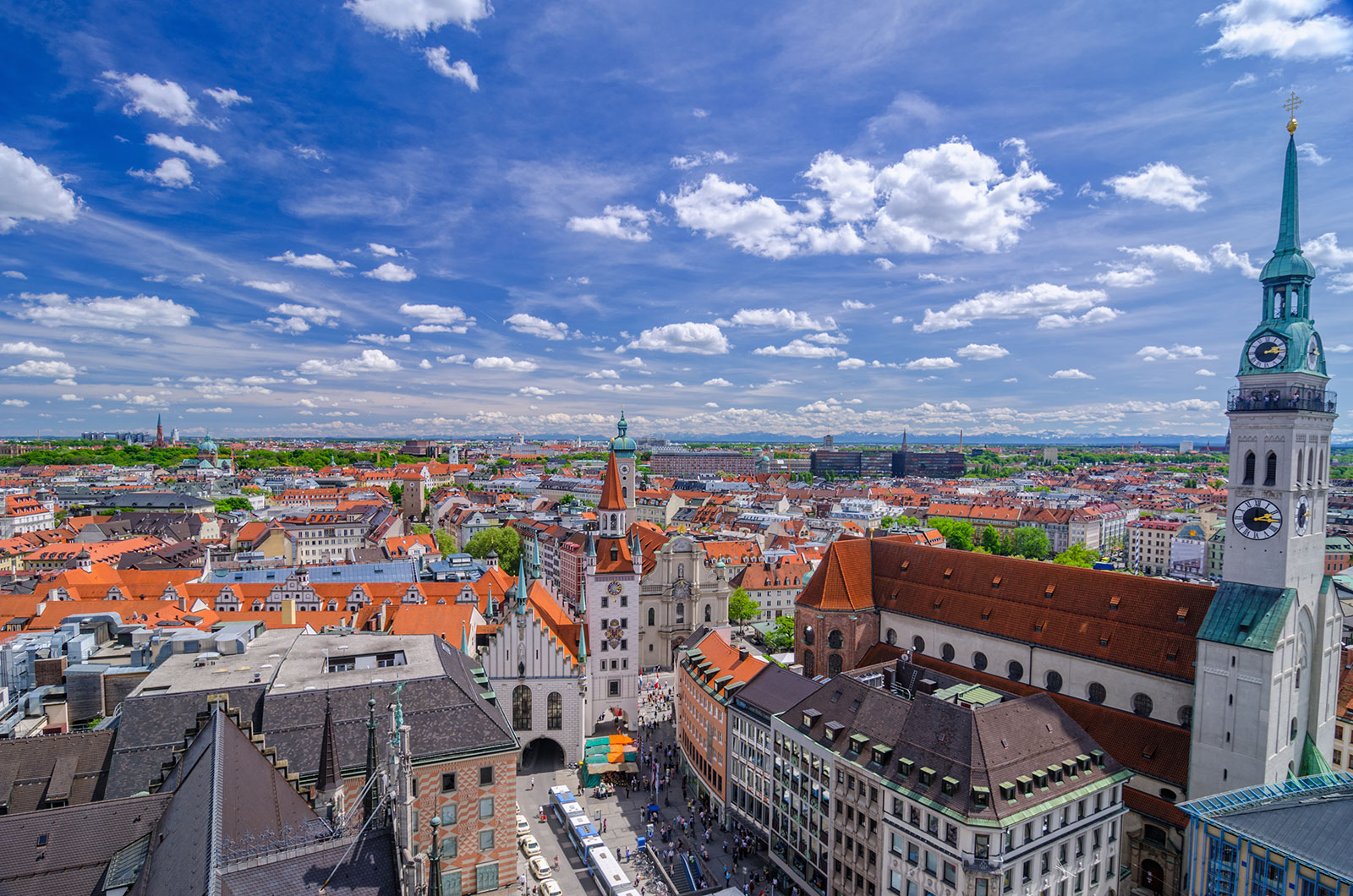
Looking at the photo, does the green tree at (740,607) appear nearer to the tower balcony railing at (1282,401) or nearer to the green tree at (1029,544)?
the tower balcony railing at (1282,401)

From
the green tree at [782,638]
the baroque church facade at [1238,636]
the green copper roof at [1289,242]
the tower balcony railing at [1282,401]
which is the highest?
the green copper roof at [1289,242]

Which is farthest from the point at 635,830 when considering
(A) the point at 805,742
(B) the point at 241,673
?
(B) the point at 241,673

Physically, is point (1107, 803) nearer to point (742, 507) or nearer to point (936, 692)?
point (936, 692)

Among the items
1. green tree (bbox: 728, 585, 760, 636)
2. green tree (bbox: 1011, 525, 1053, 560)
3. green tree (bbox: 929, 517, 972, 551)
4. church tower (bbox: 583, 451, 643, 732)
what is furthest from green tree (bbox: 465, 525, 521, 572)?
green tree (bbox: 1011, 525, 1053, 560)

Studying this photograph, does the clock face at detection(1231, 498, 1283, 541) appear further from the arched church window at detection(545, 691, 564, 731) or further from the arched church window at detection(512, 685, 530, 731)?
the arched church window at detection(512, 685, 530, 731)

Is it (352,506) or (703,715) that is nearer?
(703,715)

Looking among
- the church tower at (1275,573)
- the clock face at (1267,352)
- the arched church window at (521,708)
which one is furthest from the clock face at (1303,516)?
the arched church window at (521,708)
